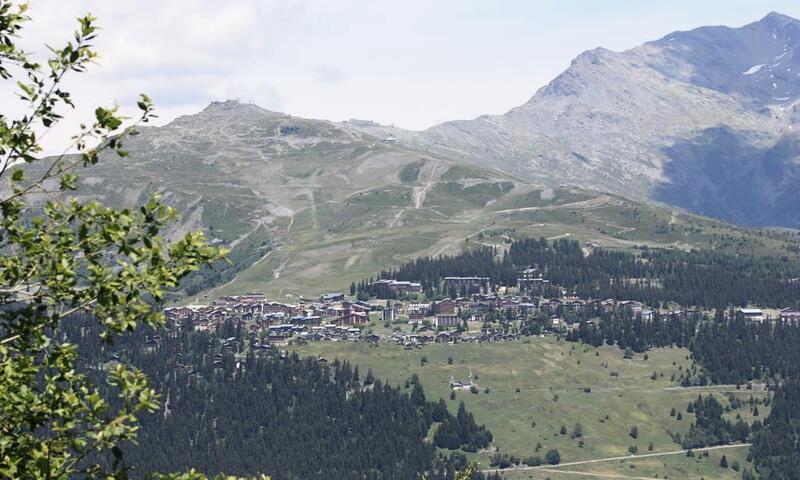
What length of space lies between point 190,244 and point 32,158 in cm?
427

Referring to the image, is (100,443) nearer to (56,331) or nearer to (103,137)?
(56,331)

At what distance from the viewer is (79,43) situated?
78.5 ft

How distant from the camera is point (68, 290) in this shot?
2359 cm

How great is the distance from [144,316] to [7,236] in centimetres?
464

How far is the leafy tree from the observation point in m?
22.7

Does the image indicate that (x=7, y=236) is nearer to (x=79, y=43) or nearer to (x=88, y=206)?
(x=88, y=206)

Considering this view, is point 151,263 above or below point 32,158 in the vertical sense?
Result: below

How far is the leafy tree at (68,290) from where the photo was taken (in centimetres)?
2270

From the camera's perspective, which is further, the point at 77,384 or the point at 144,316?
the point at 77,384

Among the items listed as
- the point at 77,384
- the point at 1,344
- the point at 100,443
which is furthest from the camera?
the point at 77,384

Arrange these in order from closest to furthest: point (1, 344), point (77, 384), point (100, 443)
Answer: point (100, 443) < point (1, 344) < point (77, 384)

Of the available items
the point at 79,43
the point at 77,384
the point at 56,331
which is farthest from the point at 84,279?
the point at 79,43

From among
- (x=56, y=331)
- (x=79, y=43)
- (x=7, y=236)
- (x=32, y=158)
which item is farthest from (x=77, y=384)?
(x=79, y=43)

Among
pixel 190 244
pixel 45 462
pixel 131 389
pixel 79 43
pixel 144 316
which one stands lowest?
pixel 45 462
